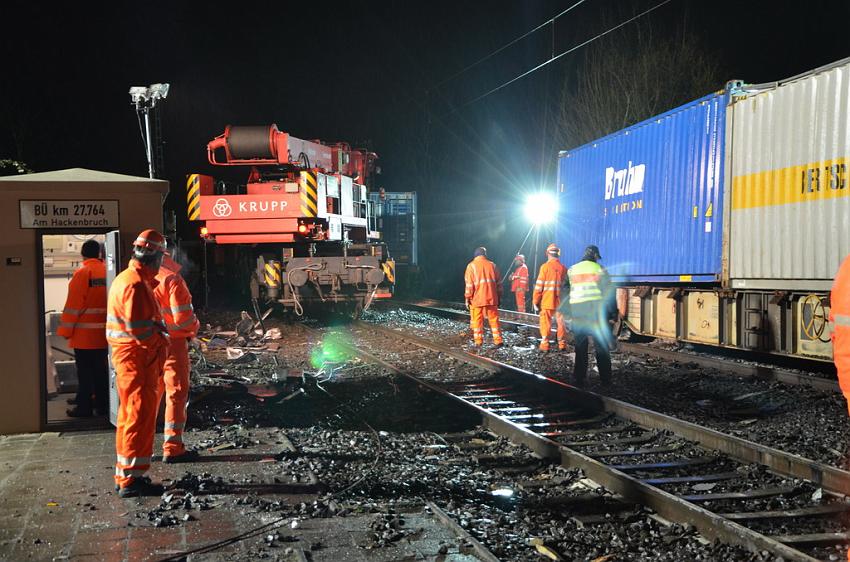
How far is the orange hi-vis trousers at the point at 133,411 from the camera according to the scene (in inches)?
186

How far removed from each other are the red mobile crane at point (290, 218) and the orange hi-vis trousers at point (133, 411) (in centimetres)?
939

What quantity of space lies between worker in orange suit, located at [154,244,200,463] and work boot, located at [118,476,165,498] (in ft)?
2.52

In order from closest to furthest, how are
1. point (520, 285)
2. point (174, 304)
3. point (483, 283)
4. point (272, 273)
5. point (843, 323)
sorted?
1. point (843, 323)
2. point (174, 304)
3. point (483, 283)
4. point (272, 273)
5. point (520, 285)

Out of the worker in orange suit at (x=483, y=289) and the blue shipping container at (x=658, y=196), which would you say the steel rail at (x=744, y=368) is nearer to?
the blue shipping container at (x=658, y=196)

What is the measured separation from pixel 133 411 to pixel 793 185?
28.8 ft

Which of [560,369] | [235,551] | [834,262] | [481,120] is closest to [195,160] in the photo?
[481,120]

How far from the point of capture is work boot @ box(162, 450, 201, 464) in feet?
18.3

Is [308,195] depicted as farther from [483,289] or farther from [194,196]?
[483,289]

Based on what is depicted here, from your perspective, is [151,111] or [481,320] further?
[151,111]

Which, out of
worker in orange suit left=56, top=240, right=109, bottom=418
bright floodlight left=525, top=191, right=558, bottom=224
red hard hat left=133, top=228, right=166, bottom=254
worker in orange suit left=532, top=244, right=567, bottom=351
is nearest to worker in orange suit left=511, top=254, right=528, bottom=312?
bright floodlight left=525, top=191, right=558, bottom=224

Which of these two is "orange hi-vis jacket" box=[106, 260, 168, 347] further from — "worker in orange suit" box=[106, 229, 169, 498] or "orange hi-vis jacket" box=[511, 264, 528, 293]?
"orange hi-vis jacket" box=[511, 264, 528, 293]

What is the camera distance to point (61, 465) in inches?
216

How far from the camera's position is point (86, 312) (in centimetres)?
659

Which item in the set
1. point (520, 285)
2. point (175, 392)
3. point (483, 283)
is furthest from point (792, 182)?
point (520, 285)
